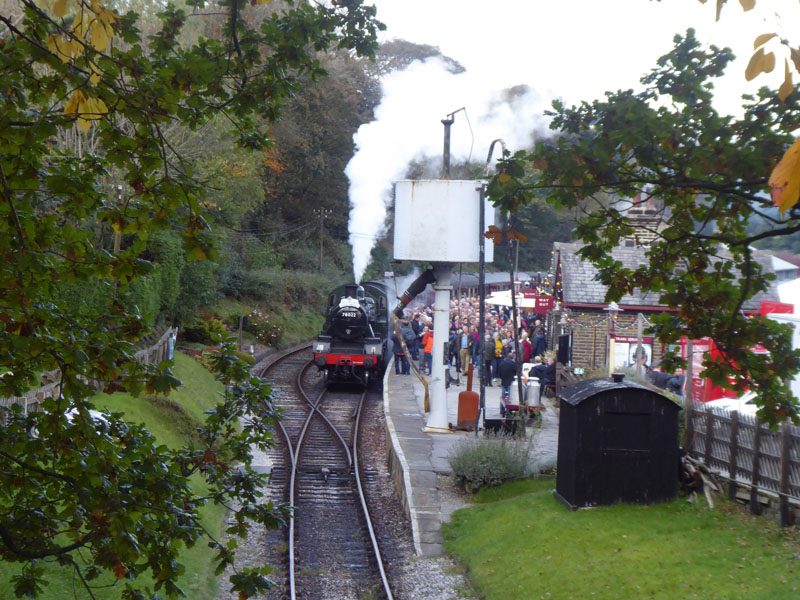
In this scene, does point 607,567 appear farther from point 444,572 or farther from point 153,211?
point 153,211

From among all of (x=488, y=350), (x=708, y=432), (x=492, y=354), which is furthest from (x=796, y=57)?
(x=492, y=354)

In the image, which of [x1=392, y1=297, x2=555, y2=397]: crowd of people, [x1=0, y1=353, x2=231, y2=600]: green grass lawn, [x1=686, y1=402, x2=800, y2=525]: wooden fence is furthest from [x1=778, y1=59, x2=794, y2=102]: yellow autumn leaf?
[x1=392, y1=297, x2=555, y2=397]: crowd of people

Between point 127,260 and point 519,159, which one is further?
point 519,159

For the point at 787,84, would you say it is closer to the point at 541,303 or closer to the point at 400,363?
the point at 400,363

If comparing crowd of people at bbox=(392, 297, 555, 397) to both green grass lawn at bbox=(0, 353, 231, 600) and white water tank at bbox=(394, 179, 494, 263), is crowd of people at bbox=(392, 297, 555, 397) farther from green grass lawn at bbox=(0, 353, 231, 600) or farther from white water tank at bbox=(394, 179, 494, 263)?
green grass lawn at bbox=(0, 353, 231, 600)

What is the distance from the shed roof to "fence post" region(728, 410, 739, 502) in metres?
0.69

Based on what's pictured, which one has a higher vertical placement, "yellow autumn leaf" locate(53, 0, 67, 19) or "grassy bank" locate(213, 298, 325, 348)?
"yellow autumn leaf" locate(53, 0, 67, 19)

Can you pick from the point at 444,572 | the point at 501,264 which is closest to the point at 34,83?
the point at 444,572

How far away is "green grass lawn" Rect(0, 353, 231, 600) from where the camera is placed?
25.9 ft

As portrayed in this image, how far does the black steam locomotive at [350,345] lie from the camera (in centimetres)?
2291

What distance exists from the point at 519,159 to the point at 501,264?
5840 cm

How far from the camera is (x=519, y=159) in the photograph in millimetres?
5867

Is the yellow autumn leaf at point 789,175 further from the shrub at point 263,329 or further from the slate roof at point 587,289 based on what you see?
the shrub at point 263,329

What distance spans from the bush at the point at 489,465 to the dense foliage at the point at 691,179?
23.2 ft
